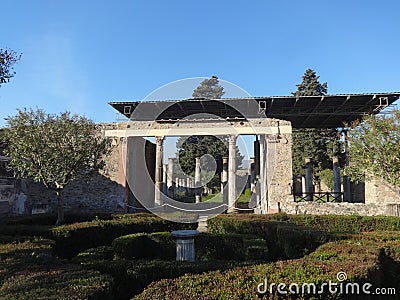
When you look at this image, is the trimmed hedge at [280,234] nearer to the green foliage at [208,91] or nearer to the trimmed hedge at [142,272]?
the trimmed hedge at [142,272]

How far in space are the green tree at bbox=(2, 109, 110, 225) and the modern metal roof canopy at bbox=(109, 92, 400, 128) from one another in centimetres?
548

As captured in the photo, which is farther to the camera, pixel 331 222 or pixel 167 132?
pixel 167 132

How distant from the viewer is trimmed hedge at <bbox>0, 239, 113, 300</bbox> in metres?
3.43

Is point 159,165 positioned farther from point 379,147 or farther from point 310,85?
point 310,85

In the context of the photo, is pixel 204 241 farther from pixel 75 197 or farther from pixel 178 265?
pixel 75 197

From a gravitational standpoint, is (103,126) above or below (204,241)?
above

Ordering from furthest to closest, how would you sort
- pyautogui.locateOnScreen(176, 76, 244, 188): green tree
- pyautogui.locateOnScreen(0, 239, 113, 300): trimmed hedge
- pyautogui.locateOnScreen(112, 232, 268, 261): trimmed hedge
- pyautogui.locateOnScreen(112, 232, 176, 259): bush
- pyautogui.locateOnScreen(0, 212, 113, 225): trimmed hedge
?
pyautogui.locateOnScreen(176, 76, 244, 188): green tree < pyautogui.locateOnScreen(0, 212, 113, 225): trimmed hedge < pyautogui.locateOnScreen(112, 232, 176, 259): bush < pyautogui.locateOnScreen(112, 232, 268, 261): trimmed hedge < pyautogui.locateOnScreen(0, 239, 113, 300): trimmed hedge

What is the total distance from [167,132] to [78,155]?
24.7ft

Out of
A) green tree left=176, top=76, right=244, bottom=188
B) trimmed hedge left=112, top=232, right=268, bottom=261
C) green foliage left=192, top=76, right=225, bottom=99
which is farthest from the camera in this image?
green tree left=176, top=76, right=244, bottom=188

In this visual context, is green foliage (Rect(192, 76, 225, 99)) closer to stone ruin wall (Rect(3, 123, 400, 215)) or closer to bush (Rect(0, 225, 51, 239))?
stone ruin wall (Rect(3, 123, 400, 215))

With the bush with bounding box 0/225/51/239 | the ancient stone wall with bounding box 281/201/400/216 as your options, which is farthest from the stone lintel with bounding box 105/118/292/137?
the bush with bounding box 0/225/51/239

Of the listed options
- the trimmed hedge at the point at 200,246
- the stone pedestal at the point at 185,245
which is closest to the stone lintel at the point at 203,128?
the trimmed hedge at the point at 200,246

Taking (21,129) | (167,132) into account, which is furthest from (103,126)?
(21,129)

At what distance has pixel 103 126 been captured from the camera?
18.1 metres
